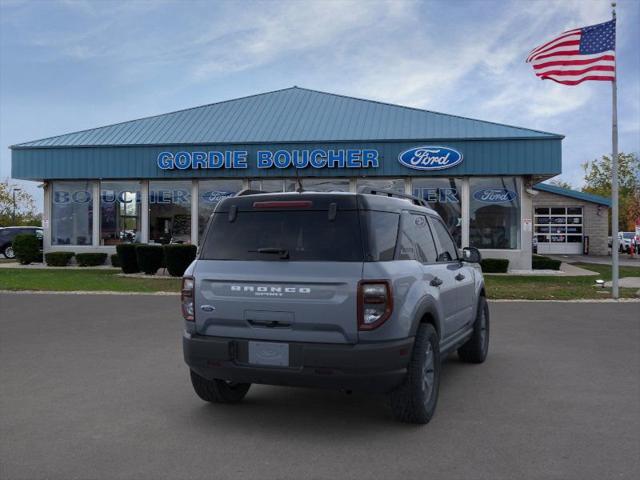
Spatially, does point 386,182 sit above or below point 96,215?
above

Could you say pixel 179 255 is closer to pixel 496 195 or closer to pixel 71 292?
pixel 71 292

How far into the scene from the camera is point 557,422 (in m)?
5.10

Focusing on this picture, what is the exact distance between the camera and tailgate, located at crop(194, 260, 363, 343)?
454cm

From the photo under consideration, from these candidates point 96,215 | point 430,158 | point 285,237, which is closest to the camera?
point 285,237

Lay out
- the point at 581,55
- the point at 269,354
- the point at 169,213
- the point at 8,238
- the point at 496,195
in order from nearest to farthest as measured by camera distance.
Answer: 1. the point at 269,354
2. the point at 581,55
3. the point at 496,195
4. the point at 169,213
5. the point at 8,238

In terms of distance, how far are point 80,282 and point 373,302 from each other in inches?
604

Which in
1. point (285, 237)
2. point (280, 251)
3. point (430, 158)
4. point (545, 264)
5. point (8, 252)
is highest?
point (430, 158)

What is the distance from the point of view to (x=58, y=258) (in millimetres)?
24734

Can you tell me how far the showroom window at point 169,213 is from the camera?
2566 centimetres

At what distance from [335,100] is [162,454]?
25.7 meters

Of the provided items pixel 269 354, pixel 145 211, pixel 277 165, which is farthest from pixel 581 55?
pixel 145 211

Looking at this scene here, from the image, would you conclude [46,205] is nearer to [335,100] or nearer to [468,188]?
[335,100]

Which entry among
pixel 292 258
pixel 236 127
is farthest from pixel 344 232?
pixel 236 127

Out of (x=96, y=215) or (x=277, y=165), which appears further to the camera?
(x=96, y=215)
